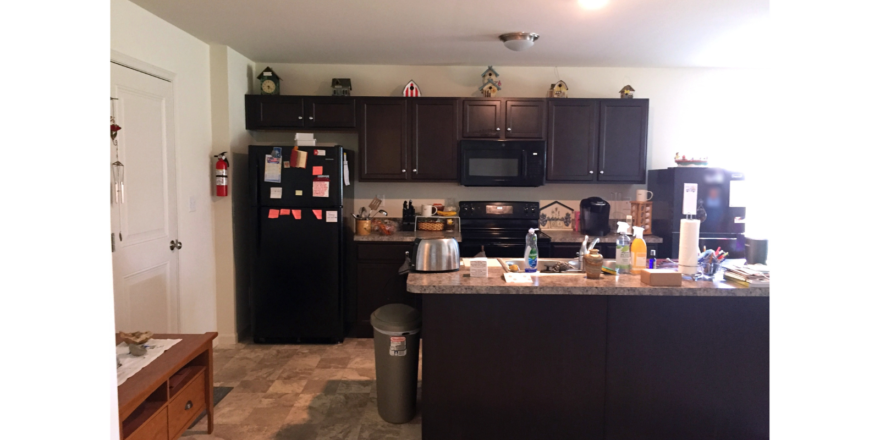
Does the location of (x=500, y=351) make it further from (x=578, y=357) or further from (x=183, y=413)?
(x=183, y=413)

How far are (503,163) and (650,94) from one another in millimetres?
1544

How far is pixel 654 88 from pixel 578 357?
3.13 meters

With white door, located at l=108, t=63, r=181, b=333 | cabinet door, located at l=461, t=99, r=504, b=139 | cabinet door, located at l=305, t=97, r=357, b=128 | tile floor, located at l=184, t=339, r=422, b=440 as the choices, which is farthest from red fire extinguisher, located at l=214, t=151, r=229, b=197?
cabinet door, located at l=461, t=99, r=504, b=139

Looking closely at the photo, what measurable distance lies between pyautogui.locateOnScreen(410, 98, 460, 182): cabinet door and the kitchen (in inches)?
1.1

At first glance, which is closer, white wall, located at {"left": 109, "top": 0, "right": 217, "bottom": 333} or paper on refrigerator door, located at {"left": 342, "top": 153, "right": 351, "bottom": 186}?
white wall, located at {"left": 109, "top": 0, "right": 217, "bottom": 333}

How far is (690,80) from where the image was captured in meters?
4.30

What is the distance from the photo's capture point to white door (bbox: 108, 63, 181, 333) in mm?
2678

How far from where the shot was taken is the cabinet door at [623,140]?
160 inches

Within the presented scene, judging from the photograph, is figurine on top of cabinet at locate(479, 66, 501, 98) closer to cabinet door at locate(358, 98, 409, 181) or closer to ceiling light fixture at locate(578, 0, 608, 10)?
cabinet door at locate(358, 98, 409, 181)

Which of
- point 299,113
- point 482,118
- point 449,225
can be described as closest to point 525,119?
point 482,118

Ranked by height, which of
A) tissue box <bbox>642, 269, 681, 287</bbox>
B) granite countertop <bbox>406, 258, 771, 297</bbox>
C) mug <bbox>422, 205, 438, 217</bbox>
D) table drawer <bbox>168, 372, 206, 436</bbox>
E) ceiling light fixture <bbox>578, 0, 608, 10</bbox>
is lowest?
table drawer <bbox>168, 372, 206, 436</bbox>

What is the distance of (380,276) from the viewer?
153 inches

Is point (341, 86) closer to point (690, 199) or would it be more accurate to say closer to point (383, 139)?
point (383, 139)
